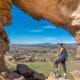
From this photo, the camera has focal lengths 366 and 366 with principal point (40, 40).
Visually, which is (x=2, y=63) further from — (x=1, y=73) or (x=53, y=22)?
(x=53, y=22)

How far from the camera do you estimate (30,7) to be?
2158 cm

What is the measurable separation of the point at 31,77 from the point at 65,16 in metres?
4.49

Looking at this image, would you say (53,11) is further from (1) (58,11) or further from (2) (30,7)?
(2) (30,7)

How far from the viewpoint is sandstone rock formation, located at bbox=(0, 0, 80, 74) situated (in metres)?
20.2

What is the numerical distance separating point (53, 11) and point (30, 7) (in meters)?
1.43

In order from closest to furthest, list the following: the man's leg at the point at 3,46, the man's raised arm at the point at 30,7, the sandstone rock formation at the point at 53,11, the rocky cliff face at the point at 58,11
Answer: the man's leg at the point at 3,46
the sandstone rock formation at the point at 53,11
the rocky cliff face at the point at 58,11
the man's raised arm at the point at 30,7

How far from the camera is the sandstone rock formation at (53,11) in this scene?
66.4 ft

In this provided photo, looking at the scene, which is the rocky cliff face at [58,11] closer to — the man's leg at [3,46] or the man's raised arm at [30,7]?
the man's raised arm at [30,7]

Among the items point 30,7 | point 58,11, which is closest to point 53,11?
A: point 58,11

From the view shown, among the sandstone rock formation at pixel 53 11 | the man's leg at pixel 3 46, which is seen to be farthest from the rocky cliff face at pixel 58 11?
the man's leg at pixel 3 46

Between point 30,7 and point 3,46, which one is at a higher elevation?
point 30,7

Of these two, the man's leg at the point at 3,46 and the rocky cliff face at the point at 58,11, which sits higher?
the rocky cliff face at the point at 58,11

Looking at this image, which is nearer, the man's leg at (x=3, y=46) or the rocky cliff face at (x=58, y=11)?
the man's leg at (x=3, y=46)

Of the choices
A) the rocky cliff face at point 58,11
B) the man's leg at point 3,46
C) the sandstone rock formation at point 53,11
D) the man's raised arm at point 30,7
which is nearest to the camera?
the man's leg at point 3,46
